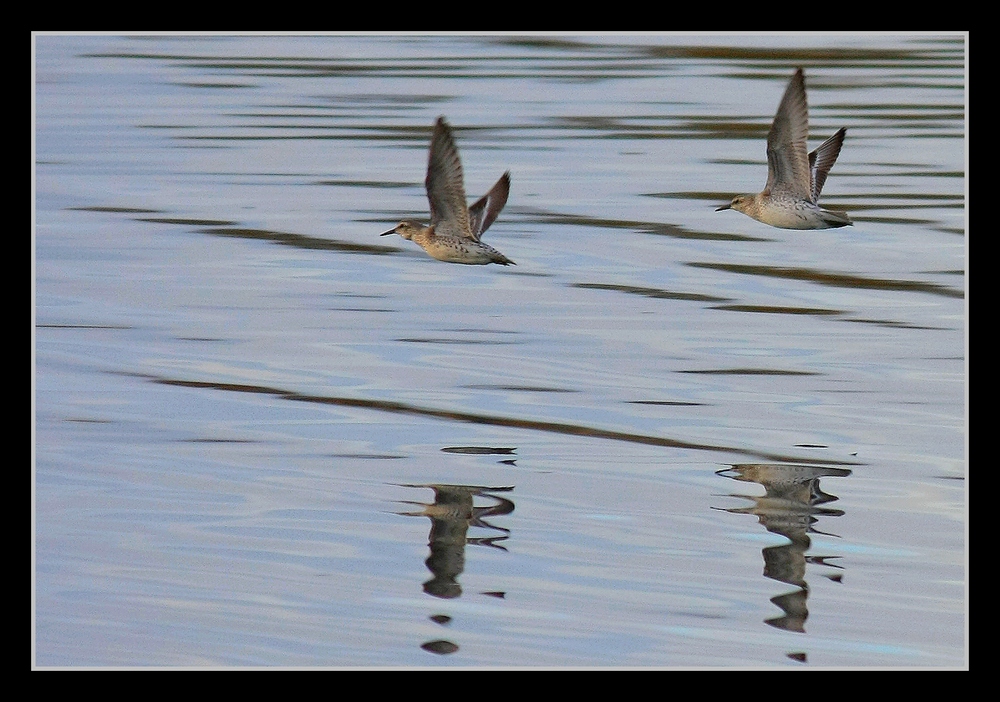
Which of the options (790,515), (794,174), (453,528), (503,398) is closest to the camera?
(453,528)

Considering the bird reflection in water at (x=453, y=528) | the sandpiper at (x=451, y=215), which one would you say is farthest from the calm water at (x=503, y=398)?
the sandpiper at (x=451, y=215)

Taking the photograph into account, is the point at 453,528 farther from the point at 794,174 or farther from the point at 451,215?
the point at 794,174

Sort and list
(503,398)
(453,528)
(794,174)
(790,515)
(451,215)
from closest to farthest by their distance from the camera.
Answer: (453,528)
(790,515)
(503,398)
(451,215)
(794,174)

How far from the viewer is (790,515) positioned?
336 inches

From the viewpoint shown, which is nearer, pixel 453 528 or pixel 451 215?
pixel 453 528

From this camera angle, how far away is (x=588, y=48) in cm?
2558

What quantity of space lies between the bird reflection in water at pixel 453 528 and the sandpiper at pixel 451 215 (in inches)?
86.8

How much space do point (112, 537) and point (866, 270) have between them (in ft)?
24.7

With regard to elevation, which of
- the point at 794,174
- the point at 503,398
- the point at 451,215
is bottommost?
the point at 503,398

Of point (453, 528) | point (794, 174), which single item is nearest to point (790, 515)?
point (453, 528)

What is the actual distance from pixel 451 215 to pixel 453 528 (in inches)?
119

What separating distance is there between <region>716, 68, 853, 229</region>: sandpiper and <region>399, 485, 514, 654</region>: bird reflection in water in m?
3.54

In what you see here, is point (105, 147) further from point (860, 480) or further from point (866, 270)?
point (860, 480)

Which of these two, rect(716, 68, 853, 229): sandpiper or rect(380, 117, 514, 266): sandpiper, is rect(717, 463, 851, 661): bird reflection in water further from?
rect(716, 68, 853, 229): sandpiper
